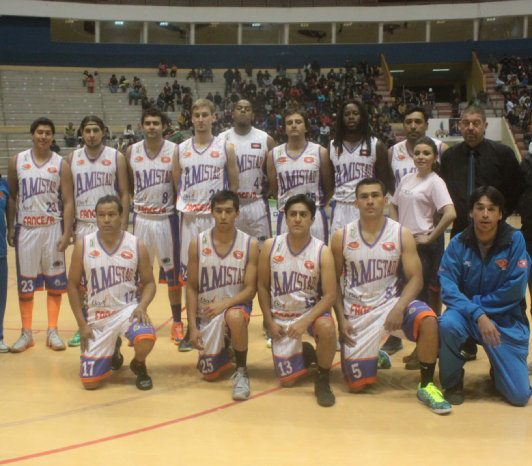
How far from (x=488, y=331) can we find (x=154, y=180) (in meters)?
2.98

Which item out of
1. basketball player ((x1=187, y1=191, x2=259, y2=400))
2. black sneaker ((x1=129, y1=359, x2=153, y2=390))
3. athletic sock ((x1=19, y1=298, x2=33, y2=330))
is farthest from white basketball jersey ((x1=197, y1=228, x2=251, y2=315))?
athletic sock ((x1=19, y1=298, x2=33, y2=330))

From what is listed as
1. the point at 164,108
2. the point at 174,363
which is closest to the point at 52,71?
the point at 164,108

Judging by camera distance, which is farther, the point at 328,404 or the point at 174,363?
the point at 174,363

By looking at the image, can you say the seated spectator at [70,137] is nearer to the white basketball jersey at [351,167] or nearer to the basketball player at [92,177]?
the basketball player at [92,177]

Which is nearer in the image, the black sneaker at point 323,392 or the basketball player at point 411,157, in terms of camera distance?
the black sneaker at point 323,392

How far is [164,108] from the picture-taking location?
23.9 meters

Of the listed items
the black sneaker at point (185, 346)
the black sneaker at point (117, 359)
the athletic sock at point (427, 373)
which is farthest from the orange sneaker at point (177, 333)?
the athletic sock at point (427, 373)

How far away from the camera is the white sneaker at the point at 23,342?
4.78m

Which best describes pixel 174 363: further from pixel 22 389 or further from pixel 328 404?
pixel 328 404

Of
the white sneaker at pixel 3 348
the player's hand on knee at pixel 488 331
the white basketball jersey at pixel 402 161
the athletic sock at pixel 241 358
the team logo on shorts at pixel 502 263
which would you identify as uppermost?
the white basketball jersey at pixel 402 161

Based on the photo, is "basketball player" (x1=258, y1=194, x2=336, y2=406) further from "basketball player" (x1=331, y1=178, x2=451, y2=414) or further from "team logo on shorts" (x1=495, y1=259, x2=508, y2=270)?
"team logo on shorts" (x1=495, y1=259, x2=508, y2=270)

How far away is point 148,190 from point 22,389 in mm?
1919

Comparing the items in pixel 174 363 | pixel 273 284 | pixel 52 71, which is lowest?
pixel 174 363

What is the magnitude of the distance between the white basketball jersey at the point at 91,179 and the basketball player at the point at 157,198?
20cm
